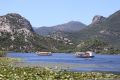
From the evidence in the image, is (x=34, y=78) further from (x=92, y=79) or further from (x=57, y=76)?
(x=92, y=79)

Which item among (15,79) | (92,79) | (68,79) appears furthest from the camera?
(92,79)

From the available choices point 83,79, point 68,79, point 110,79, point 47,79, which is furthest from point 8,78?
point 110,79

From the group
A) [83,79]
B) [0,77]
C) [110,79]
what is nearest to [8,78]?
[0,77]

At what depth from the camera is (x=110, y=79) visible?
57031 mm

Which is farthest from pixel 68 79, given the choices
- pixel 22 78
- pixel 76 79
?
pixel 22 78

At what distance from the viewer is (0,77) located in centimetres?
5019

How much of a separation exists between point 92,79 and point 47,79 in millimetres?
8507

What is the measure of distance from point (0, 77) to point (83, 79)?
12.9m

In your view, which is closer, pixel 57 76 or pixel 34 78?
pixel 34 78

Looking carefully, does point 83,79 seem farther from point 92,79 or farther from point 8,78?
point 8,78

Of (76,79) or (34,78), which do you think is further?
(76,79)

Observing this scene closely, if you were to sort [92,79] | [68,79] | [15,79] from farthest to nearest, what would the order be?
[92,79]
[68,79]
[15,79]

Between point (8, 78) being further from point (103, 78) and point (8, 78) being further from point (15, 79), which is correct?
point (103, 78)

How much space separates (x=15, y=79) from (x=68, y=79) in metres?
8.05
